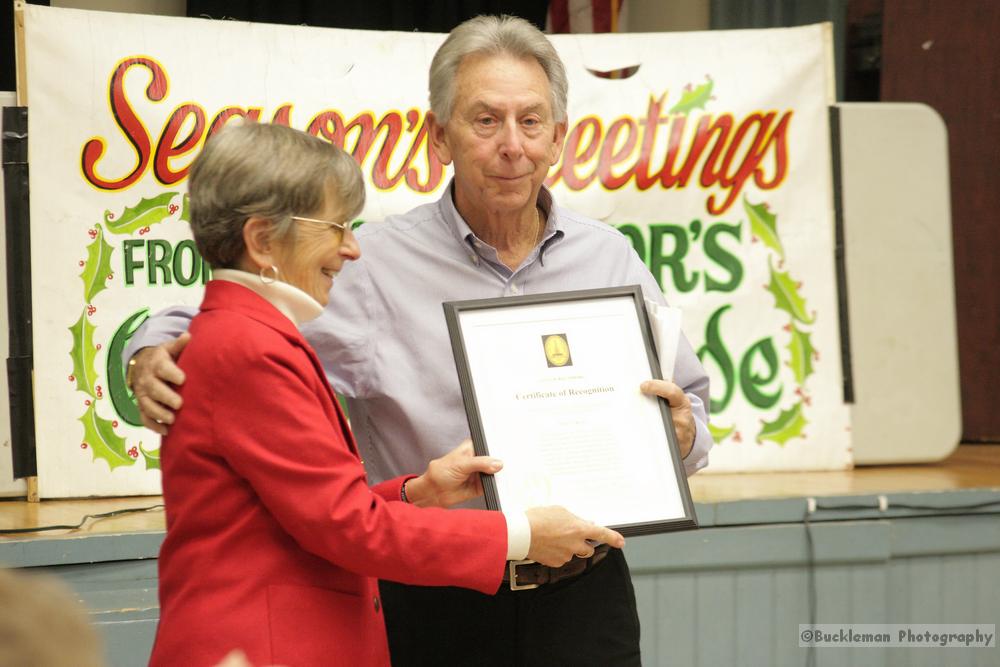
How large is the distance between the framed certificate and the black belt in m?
0.15

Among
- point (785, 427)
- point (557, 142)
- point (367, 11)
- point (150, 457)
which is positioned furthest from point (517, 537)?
point (367, 11)

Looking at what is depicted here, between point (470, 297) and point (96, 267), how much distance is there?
5.13 ft

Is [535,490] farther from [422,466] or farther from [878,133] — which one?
[878,133]

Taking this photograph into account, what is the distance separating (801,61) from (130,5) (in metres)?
2.28

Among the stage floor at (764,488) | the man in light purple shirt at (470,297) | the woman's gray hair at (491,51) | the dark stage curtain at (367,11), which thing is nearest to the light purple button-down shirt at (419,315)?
the man in light purple shirt at (470,297)

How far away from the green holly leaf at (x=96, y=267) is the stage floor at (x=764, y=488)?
556 millimetres

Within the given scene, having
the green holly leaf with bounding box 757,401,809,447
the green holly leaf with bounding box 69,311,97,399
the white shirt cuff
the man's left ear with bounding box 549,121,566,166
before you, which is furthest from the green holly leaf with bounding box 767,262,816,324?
the white shirt cuff

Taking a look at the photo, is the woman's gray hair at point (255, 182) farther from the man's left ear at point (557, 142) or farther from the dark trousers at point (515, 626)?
the dark trousers at point (515, 626)

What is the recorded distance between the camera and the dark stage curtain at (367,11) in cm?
397

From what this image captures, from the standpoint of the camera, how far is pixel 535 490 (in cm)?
164

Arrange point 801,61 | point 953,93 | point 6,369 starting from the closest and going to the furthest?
point 6,369
point 801,61
point 953,93

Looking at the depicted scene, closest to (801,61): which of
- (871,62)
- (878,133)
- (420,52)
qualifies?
(878,133)

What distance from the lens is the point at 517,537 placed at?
153 cm

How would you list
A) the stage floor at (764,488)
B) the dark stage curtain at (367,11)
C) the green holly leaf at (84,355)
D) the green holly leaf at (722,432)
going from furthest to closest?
1. the dark stage curtain at (367,11)
2. the green holly leaf at (722,432)
3. the green holly leaf at (84,355)
4. the stage floor at (764,488)
